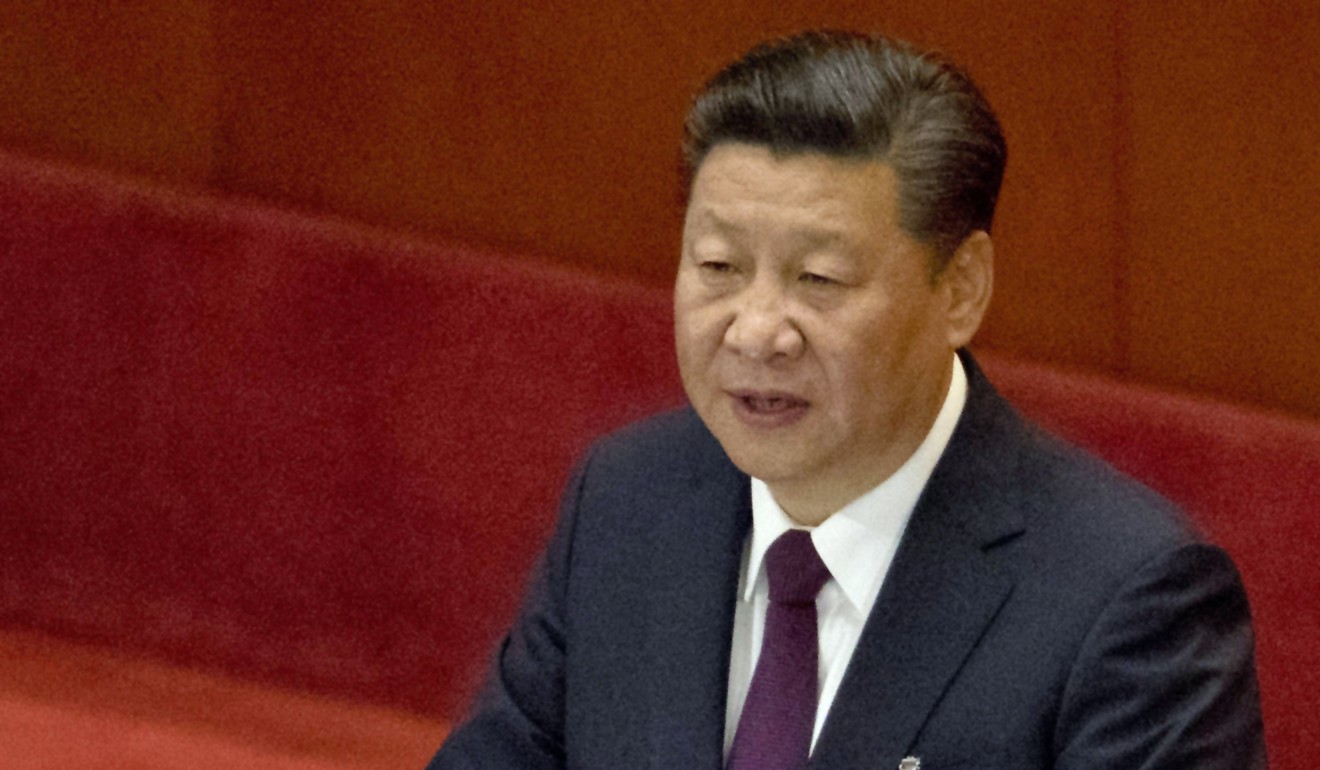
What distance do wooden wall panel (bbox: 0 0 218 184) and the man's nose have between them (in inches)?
47.1

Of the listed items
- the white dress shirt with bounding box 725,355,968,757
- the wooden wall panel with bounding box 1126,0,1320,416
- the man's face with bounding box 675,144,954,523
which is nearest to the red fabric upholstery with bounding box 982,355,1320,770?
the wooden wall panel with bounding box 1126,0,1320,416

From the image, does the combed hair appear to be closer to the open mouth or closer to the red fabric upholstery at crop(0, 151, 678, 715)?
the open mouth

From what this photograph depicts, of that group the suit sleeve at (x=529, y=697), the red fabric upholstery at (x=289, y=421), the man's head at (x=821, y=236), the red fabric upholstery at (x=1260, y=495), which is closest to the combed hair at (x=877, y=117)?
the man's head at (x=821, y=236)

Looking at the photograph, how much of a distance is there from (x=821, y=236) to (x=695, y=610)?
318mm

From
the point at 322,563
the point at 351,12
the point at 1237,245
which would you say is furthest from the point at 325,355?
the point at 1237,245

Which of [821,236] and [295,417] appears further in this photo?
[295,417]

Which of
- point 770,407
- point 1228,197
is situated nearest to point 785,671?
point 770,407

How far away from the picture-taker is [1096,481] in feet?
4.70

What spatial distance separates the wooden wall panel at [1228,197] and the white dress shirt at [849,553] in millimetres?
654

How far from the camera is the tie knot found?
4.73ft

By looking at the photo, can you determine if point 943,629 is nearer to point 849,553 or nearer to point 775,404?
point 849,553

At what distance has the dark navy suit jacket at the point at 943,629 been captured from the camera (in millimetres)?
1318

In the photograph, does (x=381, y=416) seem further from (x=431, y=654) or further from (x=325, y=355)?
(x=431, y=654)

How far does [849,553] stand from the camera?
56.7 inches
